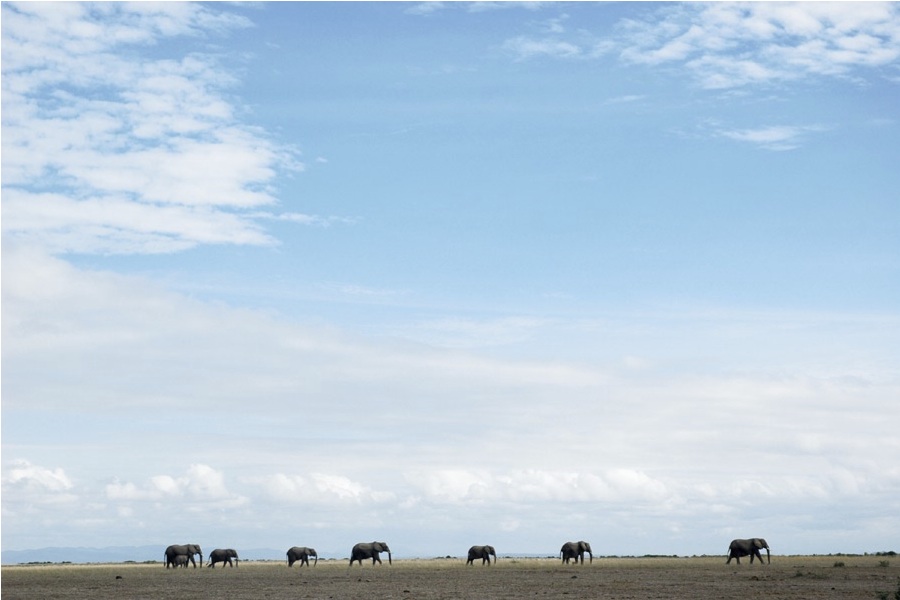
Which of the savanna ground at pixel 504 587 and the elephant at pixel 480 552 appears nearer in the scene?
the savanna ground at pixel 504 587

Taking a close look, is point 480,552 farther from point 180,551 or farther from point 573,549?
point 180,551

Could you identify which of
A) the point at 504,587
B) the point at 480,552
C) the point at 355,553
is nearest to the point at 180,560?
the point at 355,553

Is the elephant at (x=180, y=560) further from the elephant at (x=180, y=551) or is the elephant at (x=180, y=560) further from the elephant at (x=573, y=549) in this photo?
the elephant at (x=573, y=549)

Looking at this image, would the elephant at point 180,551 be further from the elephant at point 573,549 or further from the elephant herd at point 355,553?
the elephant at point 573,549

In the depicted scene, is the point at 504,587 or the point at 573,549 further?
the point at 573,549

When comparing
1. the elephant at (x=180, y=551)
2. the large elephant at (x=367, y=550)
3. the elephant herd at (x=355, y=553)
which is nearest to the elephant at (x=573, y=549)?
the elephant herd at (x=355, y=553)

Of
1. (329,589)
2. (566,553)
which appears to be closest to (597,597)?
(329,589)

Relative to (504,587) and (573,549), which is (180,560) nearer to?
(573,549)

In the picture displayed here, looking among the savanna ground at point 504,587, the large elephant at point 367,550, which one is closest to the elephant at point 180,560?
the large elephant at point 367,550

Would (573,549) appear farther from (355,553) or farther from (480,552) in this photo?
(355,553)

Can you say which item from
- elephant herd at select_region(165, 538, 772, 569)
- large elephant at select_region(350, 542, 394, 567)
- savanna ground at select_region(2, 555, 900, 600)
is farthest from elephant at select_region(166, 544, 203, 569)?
savanna ground at select_region(2, 555, 900, 600)

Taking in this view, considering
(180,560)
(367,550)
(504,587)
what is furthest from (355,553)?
(504,587)

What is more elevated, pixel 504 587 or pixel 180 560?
pixel 180 560

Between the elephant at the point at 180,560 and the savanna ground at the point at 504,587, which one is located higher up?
the elephant at the point at 180,560
